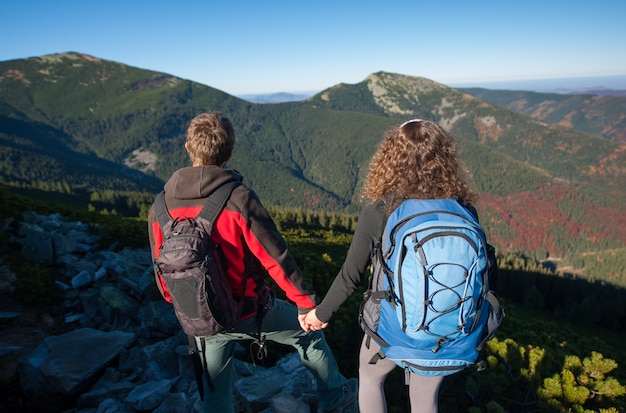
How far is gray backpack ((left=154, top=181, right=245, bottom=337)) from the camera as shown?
2.62 metres

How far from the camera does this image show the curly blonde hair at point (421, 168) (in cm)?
259

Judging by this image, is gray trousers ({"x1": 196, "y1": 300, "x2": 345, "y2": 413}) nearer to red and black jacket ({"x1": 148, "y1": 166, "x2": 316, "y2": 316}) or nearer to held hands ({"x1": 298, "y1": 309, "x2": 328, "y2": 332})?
held hands ({"x1": 298, "y1": 309, "x2": 328, "y2": 332})

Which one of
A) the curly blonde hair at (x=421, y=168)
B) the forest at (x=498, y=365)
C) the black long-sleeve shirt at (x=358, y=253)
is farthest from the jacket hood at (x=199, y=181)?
the forest at (x=498, y=365)

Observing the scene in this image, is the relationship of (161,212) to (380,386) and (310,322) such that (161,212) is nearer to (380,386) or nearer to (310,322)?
(310,322)

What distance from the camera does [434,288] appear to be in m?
2.34

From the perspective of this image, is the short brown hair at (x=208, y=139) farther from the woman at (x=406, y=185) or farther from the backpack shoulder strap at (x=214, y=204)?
the woman at (x=406, y=185)

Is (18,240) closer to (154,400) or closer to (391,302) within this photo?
(154,400)

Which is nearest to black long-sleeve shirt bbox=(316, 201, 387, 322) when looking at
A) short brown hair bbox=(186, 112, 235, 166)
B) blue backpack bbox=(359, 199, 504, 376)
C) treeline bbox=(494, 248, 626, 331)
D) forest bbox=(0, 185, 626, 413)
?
blue backpack bbox=(359, 199, 504, 376)

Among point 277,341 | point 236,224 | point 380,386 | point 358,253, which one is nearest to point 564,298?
point 380,386

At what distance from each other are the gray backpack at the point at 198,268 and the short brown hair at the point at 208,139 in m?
0.31

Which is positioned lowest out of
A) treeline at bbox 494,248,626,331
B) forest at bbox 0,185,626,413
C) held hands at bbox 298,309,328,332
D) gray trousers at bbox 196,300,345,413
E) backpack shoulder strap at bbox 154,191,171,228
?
treeline at bbox 494,248,626,331

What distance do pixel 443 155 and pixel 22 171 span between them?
199 m

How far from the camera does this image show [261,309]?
323cm

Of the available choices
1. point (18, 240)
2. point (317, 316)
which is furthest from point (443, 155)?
point (18, 240)
